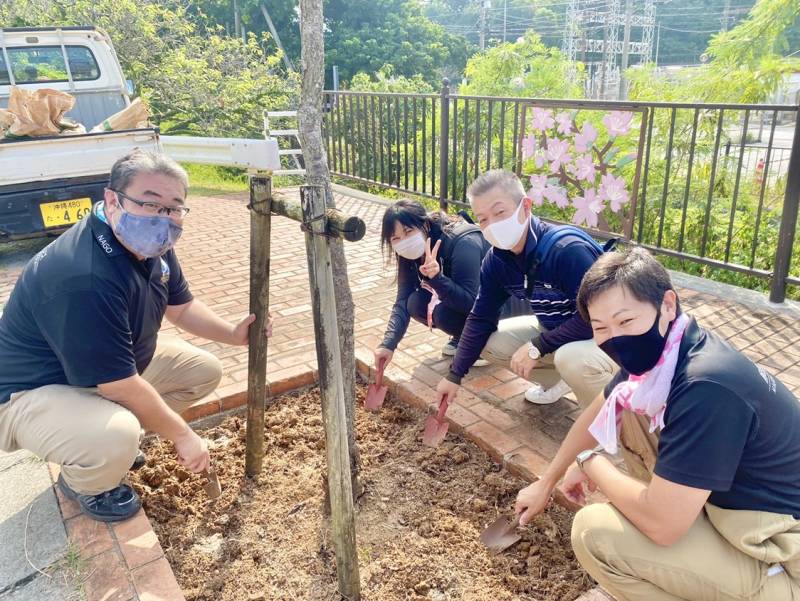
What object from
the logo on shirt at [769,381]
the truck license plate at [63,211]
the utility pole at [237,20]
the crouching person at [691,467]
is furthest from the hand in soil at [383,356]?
the utility pole at [237,20]

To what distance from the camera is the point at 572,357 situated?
261cm

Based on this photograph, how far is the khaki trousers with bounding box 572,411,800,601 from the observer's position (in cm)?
156

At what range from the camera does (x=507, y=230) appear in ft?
8.71

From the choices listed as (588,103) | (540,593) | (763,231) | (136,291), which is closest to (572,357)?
(540,593)

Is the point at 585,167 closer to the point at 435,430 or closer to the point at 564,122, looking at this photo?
the point at 564,122

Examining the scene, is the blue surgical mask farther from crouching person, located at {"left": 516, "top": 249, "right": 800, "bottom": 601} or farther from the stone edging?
crouching person, located at {"left": 516, "top": 249, "right": 800, "bottom": 601}

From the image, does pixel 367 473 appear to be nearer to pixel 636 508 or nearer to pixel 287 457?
pixel 287 457

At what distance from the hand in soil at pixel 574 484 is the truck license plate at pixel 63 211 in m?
5.07

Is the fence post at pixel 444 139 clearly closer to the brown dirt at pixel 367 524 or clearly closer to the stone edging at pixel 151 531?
the stone edging at pixel 151 531

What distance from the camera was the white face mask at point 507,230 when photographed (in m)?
2.65

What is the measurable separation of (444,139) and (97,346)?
5590mm

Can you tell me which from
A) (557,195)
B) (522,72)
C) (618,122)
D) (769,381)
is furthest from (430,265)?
(522,72)

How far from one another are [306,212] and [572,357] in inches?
54.4

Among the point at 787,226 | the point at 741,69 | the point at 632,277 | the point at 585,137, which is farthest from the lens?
the point at 741,69
